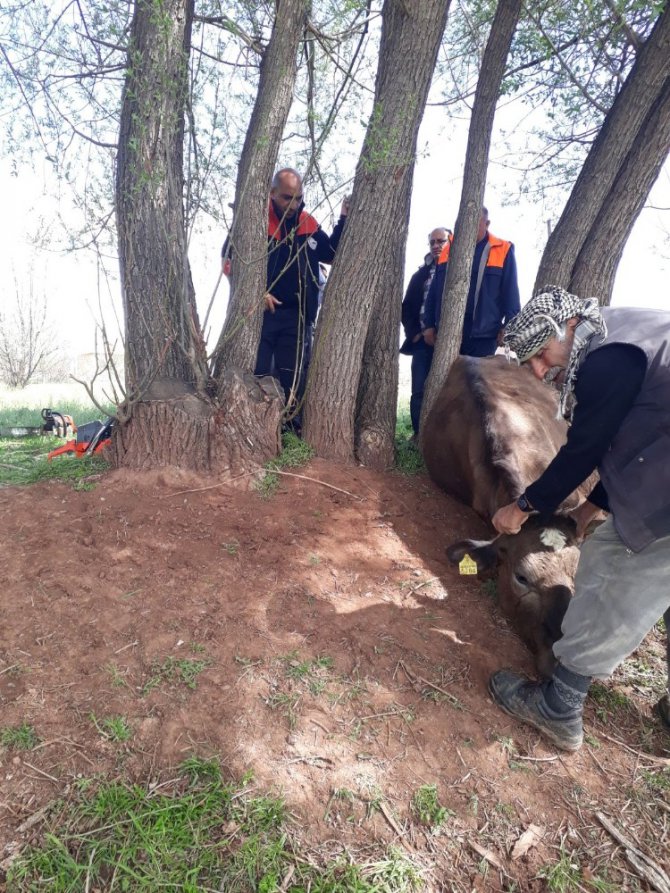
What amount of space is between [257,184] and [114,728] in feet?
12.1

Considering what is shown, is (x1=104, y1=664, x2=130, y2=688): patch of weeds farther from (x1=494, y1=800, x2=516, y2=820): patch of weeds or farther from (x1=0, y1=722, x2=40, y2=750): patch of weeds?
(x1=494, y1=800, x2=516, y2=820): patch of weeds

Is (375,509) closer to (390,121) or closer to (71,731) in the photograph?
(71,731)

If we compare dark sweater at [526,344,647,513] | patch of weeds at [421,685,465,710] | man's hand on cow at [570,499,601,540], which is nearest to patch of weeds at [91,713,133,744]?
patch of weeds at [421,685,465,710]

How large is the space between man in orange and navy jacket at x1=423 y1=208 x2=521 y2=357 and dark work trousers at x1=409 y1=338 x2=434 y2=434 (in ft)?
0.69

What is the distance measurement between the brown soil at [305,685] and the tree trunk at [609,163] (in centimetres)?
318

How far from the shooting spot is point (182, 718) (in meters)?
2.35

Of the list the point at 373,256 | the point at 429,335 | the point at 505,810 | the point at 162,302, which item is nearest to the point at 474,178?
the point at 429,335

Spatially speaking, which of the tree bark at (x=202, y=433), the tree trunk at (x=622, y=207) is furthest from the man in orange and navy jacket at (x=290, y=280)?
the tree trunk at (x=622, y=207)

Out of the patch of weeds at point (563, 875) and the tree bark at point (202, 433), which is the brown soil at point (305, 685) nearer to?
the patch of weeds at point (563, 875)

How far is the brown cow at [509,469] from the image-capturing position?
317 centimetres

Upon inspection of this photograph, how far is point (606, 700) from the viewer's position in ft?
9.45

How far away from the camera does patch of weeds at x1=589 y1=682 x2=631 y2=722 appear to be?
280 centimetres

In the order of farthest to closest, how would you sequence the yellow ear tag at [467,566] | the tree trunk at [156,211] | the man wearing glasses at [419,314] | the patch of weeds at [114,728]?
the man wearing glasses at [419,314] → the tree trunk at [156,211] → the yellow ear tag at [467,566] → the patch of weeds at [114,728]

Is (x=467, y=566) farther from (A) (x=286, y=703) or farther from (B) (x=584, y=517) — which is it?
(A) (x=286, y=703)
